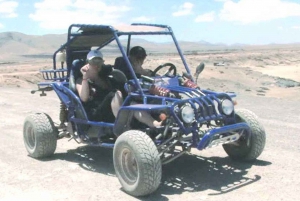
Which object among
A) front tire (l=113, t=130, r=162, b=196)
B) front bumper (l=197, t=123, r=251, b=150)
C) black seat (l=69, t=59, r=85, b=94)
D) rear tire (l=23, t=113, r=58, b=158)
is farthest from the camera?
rear tire (l=23, t=113, r=58, b=158)

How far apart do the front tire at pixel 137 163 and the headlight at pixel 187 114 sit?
0.54 m

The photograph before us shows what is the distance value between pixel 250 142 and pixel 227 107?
3.01 feet

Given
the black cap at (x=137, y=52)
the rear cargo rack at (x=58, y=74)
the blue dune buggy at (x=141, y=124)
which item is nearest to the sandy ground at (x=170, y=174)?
the blue dune buggy at (x=141, y=124)

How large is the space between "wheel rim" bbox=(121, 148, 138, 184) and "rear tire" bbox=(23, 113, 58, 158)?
2.17 meters

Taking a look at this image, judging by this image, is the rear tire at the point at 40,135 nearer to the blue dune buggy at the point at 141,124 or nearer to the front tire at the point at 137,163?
the blue dune buggy at the point at 141,124

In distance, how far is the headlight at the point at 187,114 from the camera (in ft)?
20.0

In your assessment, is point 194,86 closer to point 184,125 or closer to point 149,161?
point 184,125

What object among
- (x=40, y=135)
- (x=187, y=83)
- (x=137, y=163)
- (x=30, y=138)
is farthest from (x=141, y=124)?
(x=30, y=138)

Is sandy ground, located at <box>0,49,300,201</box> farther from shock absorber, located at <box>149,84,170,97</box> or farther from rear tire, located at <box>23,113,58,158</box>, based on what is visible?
shock absorber, located at <box>149,84,170,97</box>

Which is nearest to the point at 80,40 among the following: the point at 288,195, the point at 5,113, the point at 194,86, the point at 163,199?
the point at 194,86

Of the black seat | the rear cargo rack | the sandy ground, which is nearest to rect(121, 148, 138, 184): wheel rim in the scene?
the sandy ground

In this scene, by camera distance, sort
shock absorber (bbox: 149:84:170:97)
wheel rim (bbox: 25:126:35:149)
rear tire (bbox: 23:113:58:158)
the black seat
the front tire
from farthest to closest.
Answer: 1. wheel rim (bbox: 25:126:35:149)
2. rear tire (bbox: 23:113:58:158)
3. the black seat
4. shock absorber (bbox: 149:84:170:97)
5. the front tire

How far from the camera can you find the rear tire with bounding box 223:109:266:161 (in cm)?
713

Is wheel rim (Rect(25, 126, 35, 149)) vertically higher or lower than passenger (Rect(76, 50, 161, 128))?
lower
